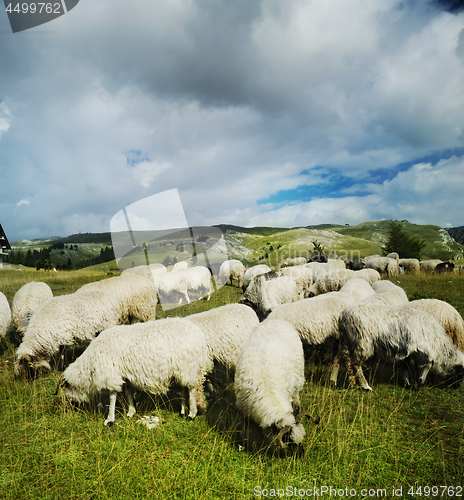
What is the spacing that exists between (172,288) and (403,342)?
48.5ft

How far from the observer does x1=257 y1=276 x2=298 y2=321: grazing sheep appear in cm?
1167

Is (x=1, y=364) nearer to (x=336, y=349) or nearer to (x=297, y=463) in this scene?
(x=297, y=463)

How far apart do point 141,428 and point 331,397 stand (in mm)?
3865

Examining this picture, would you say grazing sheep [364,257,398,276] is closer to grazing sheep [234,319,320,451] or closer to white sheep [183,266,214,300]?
white sheep [183,266,214,300]

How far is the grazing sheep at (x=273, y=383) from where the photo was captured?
393cm

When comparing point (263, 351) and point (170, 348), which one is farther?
point (170, 348)

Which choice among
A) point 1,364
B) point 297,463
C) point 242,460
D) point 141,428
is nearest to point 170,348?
point 141,428

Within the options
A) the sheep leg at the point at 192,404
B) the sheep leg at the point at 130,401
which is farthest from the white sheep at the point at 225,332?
the sheep leg at the point at 130,401

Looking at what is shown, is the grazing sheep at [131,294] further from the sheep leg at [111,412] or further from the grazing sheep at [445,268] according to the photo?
the grazing sheep at [445,268]

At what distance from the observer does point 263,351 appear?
481cm

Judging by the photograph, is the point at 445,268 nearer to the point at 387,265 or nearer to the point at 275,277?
the point at 387,265

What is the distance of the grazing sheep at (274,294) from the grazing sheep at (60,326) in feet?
20.1

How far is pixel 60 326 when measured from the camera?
7281 millimetres

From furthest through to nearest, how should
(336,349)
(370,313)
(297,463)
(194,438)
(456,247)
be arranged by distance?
(456,247)
(336,349)
(370,313)
(194,438)
(297,463)
